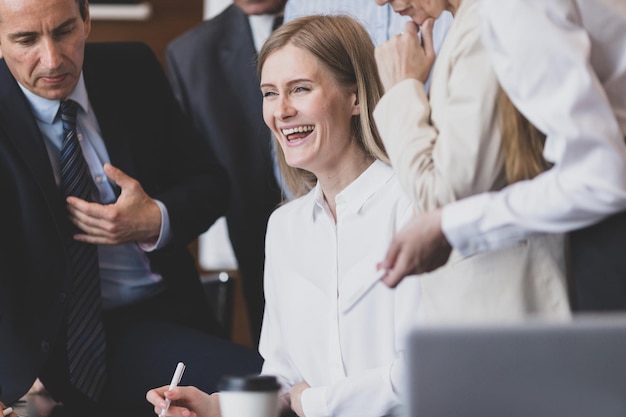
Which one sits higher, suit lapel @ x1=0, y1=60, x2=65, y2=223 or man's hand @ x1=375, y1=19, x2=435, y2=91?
man's hand @ x1=375, y1=19, x2=435, y2=91

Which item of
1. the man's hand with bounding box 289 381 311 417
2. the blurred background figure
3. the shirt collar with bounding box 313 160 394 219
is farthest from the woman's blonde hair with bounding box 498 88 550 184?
the blurred background figure

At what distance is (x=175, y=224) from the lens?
261 cm

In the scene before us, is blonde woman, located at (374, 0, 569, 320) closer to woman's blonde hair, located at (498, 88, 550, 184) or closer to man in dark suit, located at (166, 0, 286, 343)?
woman's blonde hair, located at (498, 88, 550, 184)

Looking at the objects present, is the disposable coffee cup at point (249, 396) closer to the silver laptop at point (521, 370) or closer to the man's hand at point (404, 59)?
the silver laptop at point (521, 370)

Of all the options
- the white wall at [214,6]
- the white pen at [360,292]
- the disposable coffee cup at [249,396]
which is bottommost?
the white pen at [360,292]

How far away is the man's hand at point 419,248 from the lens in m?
1.53

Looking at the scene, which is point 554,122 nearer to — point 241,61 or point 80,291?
point 80,291

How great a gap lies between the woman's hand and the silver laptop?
70cm

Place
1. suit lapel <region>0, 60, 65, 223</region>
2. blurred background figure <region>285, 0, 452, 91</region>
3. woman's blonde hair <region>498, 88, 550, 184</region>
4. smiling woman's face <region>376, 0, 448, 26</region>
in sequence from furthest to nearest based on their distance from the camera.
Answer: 1. blurred background figure <region>285, 0, 452, 91</region>
2. suit lapel <region>0, 60, 65, 223</region>
3. smiling woman's face <region>376, 0, 448, 26</region>
4. woman's blonde hair <region>498, 88, 550, 184</region>

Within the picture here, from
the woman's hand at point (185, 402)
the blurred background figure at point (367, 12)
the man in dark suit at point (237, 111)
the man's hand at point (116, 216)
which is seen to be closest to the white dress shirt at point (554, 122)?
the woman's hand at point (185, 402)

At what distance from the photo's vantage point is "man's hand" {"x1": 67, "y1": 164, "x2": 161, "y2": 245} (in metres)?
2.45

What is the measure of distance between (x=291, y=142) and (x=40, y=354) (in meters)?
0.81

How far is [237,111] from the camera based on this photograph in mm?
3322

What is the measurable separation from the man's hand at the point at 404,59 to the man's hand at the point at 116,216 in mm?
952
